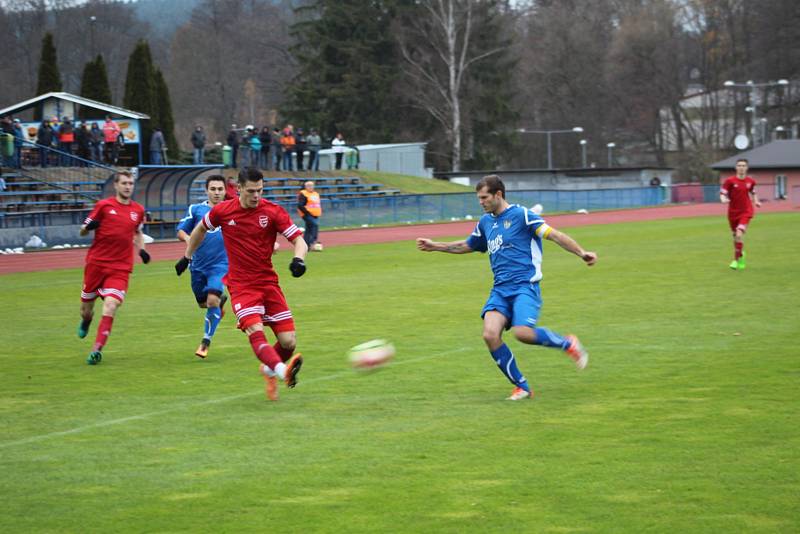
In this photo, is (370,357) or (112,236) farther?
(112,236)

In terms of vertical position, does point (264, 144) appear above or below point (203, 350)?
above

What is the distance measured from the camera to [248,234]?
9.81m

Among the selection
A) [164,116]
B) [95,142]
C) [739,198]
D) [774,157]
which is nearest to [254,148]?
[95,142]

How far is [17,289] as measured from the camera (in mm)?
22078

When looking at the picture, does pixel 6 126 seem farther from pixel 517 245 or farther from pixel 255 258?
pixel 517 245

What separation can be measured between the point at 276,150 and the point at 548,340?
42.4m

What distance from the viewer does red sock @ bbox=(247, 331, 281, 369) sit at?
9.47m

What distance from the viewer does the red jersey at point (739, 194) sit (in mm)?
23500

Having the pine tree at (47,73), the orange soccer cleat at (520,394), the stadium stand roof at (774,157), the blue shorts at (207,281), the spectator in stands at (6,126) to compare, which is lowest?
the orange soccer cleat at (520,394)

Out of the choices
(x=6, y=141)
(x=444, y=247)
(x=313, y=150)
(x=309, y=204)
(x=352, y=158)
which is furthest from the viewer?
(x=352, y=158)

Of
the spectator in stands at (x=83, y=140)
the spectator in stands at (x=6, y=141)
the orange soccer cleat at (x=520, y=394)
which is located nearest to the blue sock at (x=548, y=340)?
the orange soccer cleat at (x=520, y=394)

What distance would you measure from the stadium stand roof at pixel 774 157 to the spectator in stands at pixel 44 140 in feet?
164

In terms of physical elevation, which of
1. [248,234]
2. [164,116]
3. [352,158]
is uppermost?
[164,116]

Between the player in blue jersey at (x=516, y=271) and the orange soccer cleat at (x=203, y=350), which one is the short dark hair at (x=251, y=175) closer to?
the player in blue jersey at (x=516, y=271)
